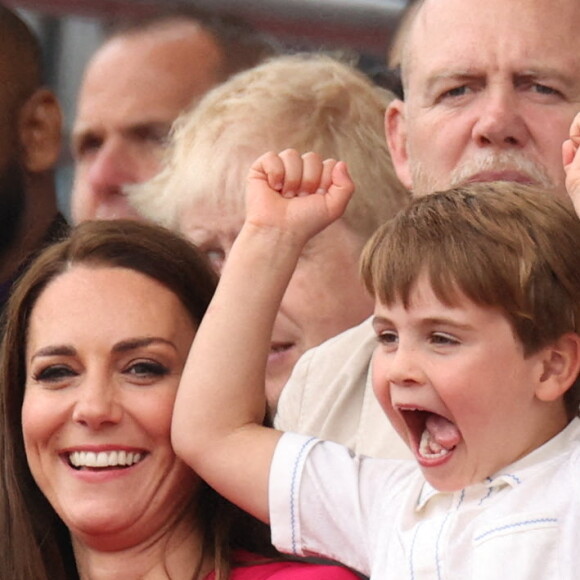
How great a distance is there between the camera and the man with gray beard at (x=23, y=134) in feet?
11.1

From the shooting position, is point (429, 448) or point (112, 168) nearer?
point (429, 448)

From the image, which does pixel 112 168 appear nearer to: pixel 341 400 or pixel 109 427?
pixel 341 400

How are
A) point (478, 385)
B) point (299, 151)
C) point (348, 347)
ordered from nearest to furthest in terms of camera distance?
point (478, 385), point (348, 347), point (299, 151)

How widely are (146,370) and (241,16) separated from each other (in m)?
1.41

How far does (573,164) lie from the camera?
1.73 m

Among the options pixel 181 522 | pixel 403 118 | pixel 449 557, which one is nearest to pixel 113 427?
pixel 181 522

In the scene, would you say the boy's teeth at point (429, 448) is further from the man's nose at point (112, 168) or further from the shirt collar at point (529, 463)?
the man's nose at point (112, 168)

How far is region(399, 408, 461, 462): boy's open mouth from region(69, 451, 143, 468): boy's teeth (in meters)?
0.47

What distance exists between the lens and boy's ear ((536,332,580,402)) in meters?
1.68

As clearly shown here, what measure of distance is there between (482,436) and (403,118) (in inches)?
34.0

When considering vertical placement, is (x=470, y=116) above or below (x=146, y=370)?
above

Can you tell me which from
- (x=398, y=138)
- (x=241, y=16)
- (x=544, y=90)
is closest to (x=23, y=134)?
(x=241, y=16)

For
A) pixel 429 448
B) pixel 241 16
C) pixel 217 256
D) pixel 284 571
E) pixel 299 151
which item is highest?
pixel 241 16

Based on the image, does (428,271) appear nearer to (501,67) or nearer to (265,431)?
(265,431)
